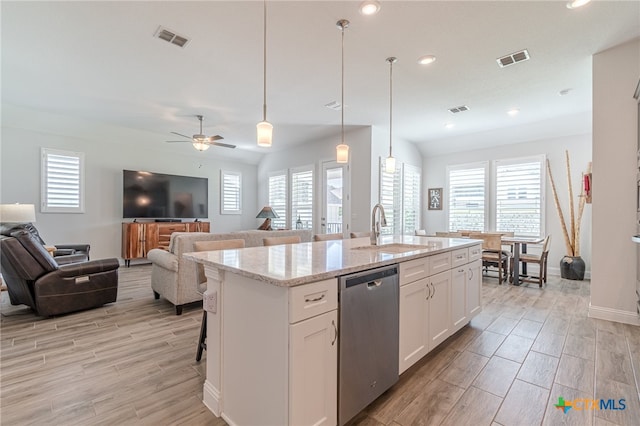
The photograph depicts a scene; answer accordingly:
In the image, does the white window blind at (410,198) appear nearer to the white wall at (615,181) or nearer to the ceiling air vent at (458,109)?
the ceiling air vent at (458,109)

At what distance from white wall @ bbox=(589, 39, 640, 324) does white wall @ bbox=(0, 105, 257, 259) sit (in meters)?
7.50

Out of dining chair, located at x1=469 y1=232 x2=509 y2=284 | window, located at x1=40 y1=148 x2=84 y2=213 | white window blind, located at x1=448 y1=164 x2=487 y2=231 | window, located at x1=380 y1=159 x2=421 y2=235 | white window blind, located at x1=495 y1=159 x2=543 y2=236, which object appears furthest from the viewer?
white window blind, located at x1=448 y1=164 x2=487 y2=231

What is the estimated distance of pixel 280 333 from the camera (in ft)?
A: 4.48

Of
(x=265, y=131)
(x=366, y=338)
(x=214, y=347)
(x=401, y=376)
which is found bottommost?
(x=401, y=376)

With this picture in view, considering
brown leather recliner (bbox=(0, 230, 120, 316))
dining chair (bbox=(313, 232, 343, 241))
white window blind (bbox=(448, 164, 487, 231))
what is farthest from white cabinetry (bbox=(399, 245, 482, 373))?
white window blind (bbox=(448, 164, 487, 231))

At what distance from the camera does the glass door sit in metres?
6.38

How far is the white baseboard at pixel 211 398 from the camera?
1768mm

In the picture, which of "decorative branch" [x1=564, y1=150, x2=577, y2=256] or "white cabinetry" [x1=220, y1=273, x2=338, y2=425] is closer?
"white cabinetry" [x1=220, y1=273, x2=338, y2=425]

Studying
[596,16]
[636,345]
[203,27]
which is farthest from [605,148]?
[203,27]

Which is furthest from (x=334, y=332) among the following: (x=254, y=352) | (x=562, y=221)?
(x=562, y=221)

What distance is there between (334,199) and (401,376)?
478 centimetres

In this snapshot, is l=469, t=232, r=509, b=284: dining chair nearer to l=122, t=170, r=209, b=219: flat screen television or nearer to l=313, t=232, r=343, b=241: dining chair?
l=313, t=232, r=343, b=241: dining chair

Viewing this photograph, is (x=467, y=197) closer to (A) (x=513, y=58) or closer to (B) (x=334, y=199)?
(B) (x=334, y=199)

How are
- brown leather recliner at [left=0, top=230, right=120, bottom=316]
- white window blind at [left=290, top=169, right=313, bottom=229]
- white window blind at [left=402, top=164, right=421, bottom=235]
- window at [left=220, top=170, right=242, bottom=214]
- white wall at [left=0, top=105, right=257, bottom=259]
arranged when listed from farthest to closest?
1. window at [left=220, top=170, right=242, bottom=214]
2. white window blind at [left=290, top=169, right=313, bottom=229]
3. white window blind at [left=402, top=164, right=421, bottom=235]
4. white wall at [left=0, top=105, right=257, bottom=259]
5. brown leather recliner at [left=0, top=230, right=120, bottom=316]
